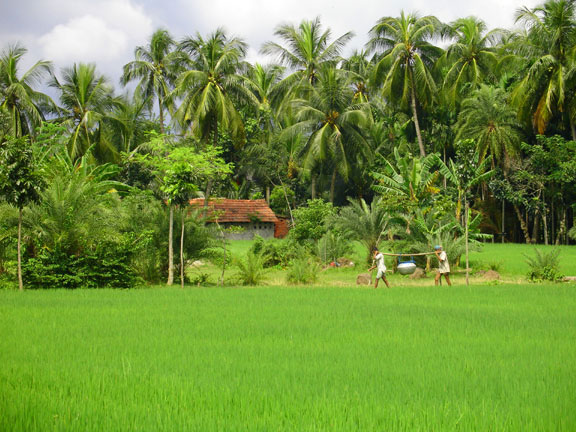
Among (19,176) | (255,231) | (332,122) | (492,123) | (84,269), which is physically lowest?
(84,269)

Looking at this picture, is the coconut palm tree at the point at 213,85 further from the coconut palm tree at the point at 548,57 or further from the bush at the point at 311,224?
the coconut palm tree at the point at 548,57

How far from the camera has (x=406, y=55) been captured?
30.4m

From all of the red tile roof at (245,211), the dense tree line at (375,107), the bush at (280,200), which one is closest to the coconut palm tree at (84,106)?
the dense tree line at (375,107)

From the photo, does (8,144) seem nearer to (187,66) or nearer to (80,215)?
(80,215)

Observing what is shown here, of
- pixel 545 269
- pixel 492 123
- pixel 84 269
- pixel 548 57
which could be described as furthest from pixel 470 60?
pixel 84 269

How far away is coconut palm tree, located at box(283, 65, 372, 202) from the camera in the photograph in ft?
106

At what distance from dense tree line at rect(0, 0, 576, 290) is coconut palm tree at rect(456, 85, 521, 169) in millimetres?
73

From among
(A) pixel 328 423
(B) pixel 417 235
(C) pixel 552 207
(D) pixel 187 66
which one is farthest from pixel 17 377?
(C) pixel 552 207

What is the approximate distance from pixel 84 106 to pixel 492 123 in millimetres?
20978

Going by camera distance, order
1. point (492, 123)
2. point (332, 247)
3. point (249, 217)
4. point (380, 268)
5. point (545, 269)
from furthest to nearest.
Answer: point (249, 217) → point (492, 123) → point (332, 247) → point (545, 269) → point (380, 268)

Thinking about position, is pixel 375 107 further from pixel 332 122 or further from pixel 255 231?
pixel 255 231

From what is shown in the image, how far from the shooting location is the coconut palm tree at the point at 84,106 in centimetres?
3066

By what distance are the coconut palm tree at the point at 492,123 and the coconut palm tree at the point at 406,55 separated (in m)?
3.44

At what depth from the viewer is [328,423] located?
4.95 m
